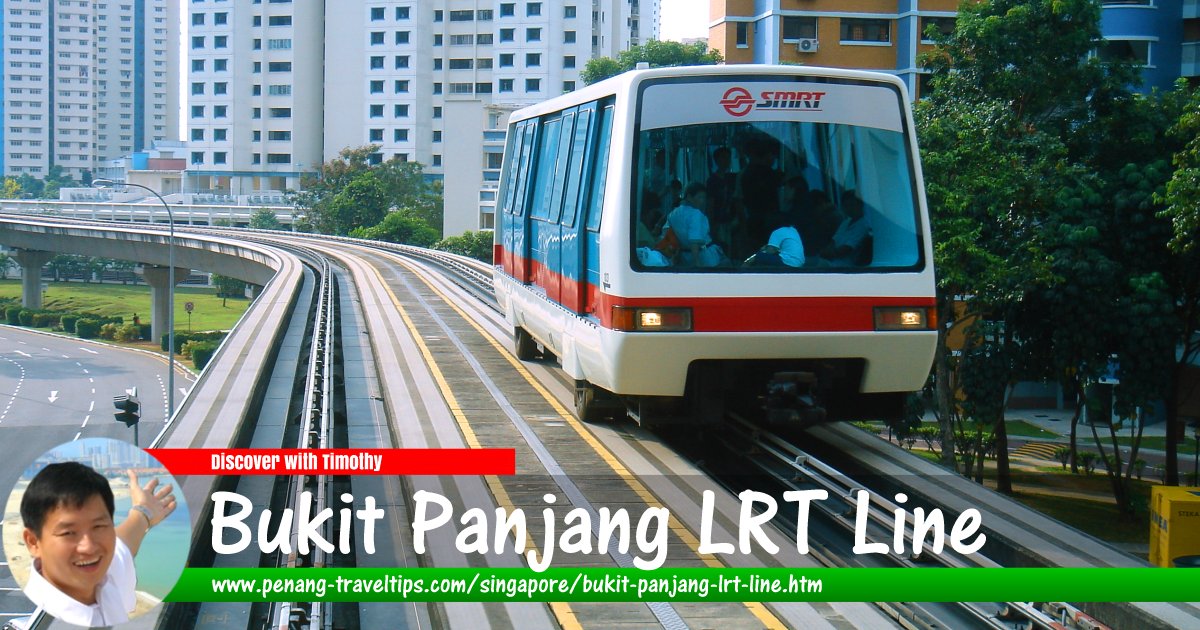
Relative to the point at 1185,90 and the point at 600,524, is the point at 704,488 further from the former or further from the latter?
the point at 1185,90

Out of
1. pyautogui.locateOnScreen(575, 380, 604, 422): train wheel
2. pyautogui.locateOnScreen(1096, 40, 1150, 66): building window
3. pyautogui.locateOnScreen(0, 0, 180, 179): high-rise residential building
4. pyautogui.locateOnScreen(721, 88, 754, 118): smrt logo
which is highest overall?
pyautogui.locateOnScreen(0, 0, 180, 179): high-rise residential building

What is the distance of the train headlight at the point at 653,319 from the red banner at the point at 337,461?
1279 millimetres

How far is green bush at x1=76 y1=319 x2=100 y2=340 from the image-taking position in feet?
258

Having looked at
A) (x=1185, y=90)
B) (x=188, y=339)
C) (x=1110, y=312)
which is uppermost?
(x=1185, y=90)

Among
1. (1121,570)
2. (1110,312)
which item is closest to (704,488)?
(1121,570)

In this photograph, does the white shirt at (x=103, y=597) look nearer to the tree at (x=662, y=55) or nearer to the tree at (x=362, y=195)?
the tree at (x=662, y=55)

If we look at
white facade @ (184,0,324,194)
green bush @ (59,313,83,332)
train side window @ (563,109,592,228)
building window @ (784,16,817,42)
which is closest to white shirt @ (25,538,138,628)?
train side window @ (563,109,592,228)

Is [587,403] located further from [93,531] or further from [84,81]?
[84,81]

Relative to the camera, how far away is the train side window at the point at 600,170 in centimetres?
959

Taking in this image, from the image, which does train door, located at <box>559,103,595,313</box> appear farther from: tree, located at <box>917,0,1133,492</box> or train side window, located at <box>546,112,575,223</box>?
tree, located at <box>917,0,1133,492</box>

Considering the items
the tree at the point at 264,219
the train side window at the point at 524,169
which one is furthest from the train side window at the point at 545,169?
the tree at the point at 264,219

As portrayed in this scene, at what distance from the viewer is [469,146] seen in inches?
3108

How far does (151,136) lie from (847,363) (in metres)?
190

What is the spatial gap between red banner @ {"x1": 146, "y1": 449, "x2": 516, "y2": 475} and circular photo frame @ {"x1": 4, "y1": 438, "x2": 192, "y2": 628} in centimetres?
429
